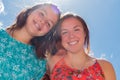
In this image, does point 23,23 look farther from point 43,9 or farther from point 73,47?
point 73,47

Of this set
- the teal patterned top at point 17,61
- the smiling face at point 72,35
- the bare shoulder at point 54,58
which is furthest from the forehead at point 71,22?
the teal patterned top at point 17,61

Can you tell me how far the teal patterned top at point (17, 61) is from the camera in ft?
21.2

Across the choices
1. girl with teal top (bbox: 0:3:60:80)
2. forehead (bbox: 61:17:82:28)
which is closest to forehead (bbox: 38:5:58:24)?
girl with teal top (bbox: 0:3:60:80)

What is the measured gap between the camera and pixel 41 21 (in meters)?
6.51

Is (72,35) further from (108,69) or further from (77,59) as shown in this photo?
(108,69)

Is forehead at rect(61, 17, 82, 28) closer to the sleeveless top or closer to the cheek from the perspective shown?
the cheek

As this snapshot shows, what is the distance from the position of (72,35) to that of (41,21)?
2.32 feet

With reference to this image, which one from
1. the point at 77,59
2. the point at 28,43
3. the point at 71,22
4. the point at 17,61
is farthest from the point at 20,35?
the point at 77,59

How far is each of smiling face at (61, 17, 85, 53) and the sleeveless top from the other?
39 centimetres

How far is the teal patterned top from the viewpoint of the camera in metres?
6.45

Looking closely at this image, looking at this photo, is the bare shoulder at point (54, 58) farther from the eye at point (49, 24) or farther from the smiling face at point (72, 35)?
the eye at point (49, 24)

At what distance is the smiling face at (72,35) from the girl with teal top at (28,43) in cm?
30

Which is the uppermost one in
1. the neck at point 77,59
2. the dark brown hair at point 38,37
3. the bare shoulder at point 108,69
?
the dark brown hair at point 38,37

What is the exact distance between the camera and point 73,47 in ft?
21.0
